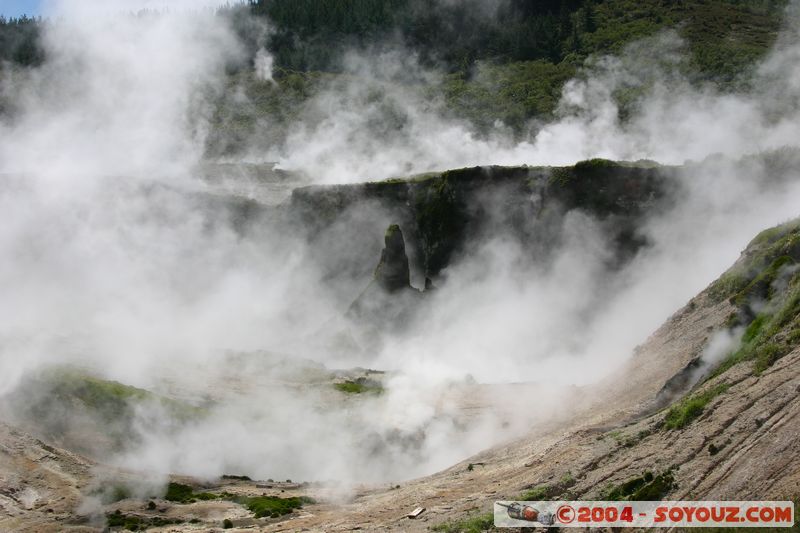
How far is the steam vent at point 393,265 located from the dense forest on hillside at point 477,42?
59030 millimetres

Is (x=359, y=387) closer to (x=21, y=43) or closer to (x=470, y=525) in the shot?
(x=470, y=525)

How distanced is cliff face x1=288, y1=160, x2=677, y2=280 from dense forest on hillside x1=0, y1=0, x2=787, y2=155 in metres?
49.2

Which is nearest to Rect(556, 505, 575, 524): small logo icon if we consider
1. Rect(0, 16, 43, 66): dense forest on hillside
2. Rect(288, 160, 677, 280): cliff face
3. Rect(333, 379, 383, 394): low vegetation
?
Rect(333, 379, 383, 394): low vegetation

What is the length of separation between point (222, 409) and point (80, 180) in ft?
203

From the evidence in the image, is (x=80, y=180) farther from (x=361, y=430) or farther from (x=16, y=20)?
(x=16, y=20)

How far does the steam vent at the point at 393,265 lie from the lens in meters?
75.3

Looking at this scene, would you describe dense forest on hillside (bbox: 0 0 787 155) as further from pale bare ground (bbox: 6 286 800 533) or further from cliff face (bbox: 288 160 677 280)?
pale bare ground (bbox: 6 286 800 533)

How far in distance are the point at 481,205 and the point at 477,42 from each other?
300ft

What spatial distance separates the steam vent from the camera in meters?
75.3

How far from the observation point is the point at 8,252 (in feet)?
325

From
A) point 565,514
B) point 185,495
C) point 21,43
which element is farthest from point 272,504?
point 21,43

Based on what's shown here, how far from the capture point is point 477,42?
162 m

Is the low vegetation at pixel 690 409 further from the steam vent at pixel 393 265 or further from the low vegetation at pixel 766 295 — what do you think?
the steam vent at pixel 393 265

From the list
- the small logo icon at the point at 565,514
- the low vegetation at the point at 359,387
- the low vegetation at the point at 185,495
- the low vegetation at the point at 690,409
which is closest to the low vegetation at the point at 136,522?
the low vegetation at the point at 185,495
